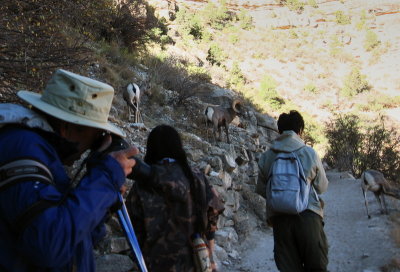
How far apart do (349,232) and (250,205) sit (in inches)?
82.3

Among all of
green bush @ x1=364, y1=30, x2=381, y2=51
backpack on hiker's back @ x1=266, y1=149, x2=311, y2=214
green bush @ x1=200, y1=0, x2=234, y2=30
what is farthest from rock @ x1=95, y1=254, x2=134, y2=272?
green bush @ x1=364, y1=30, x2=381, y2=51

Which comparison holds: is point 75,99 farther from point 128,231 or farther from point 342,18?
point 342,18

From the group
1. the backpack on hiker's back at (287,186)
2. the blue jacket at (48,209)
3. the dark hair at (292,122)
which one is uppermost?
the blue jacket at (48,209)

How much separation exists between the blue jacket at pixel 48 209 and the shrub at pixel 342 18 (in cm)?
5081

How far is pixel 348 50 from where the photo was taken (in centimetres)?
4091

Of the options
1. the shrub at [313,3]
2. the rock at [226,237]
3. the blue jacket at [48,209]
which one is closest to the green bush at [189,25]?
the rock at [226,237]

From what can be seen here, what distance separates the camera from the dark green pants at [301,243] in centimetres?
290

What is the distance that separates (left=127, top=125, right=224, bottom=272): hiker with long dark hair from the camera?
2.08 m

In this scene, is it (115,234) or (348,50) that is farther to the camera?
(348,50)

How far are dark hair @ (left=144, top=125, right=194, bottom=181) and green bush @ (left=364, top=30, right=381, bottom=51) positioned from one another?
4316 cm

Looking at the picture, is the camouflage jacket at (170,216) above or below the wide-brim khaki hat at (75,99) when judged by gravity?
below

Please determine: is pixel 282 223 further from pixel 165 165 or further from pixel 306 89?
pixel 306 89

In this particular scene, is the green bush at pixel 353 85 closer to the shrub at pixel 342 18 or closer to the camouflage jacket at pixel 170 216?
the shrub at pixel 342 18

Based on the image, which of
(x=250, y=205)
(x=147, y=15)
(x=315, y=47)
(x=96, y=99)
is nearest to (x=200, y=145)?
(x=250, y=205)
